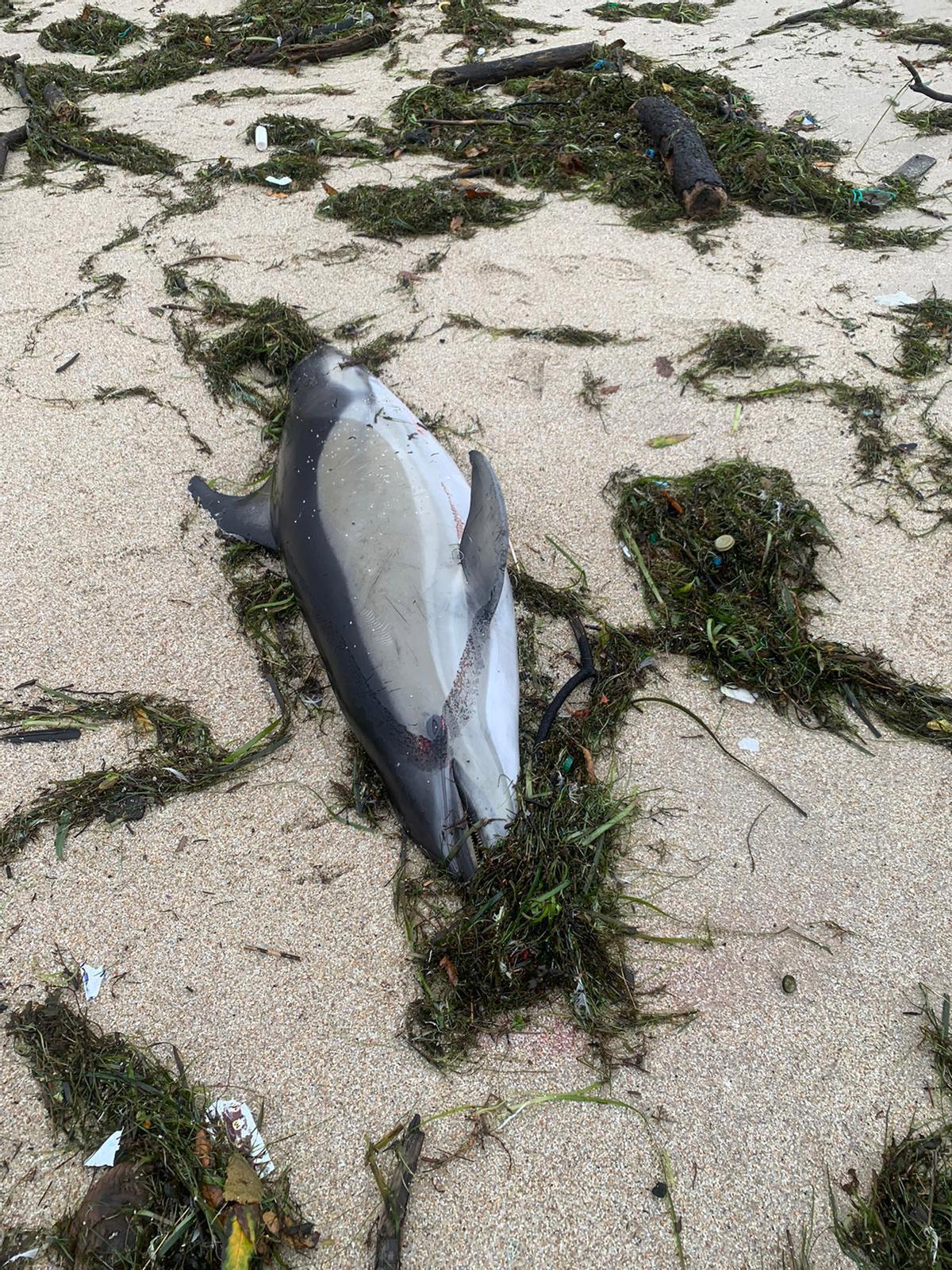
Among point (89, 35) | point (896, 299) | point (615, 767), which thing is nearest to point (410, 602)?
point (615, 767)

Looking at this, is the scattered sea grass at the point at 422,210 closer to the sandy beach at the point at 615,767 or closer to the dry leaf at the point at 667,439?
the sandy beach at the point at 615,767

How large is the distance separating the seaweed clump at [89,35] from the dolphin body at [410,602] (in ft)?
19.4

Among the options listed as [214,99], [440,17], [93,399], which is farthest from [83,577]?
[440,17]

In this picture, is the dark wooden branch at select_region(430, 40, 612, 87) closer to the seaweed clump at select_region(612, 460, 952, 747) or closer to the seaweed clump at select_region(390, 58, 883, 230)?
the seaweed clump at select_region(390, 58, 883, 230)

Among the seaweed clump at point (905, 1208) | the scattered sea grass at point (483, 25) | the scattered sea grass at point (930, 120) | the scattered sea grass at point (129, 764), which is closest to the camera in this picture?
the seaweed clump at point (905, 1208)

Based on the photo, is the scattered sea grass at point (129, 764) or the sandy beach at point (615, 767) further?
the scattered sea grass at point (129, 764)

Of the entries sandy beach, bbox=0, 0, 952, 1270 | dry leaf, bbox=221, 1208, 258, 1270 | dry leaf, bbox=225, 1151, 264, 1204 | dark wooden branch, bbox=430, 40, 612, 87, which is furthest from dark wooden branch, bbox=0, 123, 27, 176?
dry leaf, bbox=221, 1208, 258, 1270

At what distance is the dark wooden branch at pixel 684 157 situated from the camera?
4414 mm

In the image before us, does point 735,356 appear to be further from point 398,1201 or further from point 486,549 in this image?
point 398,1201

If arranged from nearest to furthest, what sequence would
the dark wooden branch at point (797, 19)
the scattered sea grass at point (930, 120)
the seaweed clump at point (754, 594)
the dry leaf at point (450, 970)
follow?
the dry leaf at point (450, 970) → the seaweed clump at point (754, 594) → the scattered sea grass at point (930, 120) → the dark wooden branch at point (797, 19)

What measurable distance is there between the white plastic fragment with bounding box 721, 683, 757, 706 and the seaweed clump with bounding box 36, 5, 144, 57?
7241mm

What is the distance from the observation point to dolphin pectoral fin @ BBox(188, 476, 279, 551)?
9.73 feet

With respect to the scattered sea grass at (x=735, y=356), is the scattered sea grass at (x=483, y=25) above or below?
above

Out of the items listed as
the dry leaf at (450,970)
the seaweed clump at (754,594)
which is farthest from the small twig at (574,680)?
the dry leaf at (450,970)
